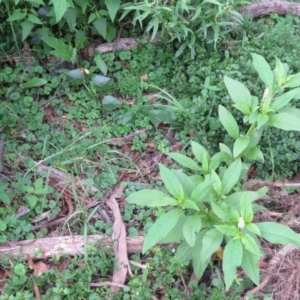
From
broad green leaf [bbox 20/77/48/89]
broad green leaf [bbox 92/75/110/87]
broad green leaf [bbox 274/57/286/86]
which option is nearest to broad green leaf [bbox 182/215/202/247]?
broad green leaf [bbox 274/57/286/86]

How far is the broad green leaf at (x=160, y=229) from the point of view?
2.09m

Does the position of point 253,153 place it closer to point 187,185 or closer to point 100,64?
point 187,185

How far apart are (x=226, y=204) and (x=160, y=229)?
1.13ft

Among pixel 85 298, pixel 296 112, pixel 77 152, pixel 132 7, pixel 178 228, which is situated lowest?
pixel 85 298

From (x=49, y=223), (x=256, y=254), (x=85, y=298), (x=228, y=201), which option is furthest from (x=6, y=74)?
(x=256, y=254)

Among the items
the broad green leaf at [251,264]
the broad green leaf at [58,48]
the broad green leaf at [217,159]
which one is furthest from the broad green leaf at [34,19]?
the broad green leaf at [251,264]

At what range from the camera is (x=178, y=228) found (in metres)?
2.30

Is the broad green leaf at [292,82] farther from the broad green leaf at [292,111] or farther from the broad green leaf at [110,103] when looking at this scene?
the broad green leaf at [110,103]

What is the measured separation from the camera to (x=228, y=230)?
2102 millimetres

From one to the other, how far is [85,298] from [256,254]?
3.23ft

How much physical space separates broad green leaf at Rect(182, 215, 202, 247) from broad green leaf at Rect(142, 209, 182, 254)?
6 centimetres

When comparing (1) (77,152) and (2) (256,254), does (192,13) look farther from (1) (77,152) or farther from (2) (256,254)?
(2) (256,254)

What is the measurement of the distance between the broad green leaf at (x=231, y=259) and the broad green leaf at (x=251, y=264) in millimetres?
111

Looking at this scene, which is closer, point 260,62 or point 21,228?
point 260,62
